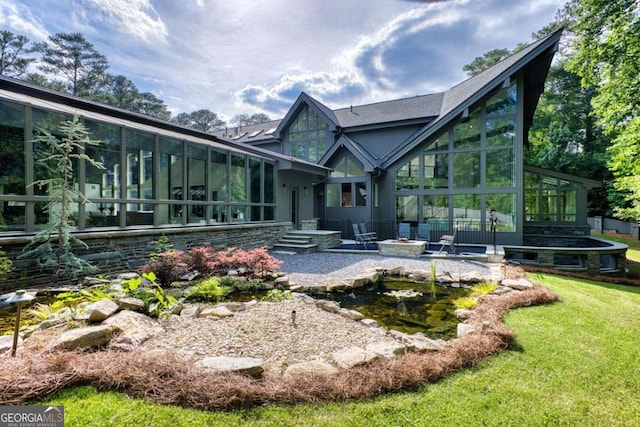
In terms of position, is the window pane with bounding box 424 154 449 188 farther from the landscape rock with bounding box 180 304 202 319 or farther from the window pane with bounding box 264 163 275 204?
the landscape rock with bounding box 180 304 202 319

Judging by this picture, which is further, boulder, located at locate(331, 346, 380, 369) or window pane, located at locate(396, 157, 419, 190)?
window pane, located at locate(396, 157, 419, 190)

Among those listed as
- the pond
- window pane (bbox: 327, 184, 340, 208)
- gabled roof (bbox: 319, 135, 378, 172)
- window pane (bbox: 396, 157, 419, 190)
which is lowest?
the pond

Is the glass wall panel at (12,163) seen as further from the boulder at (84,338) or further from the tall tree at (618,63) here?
the tall tree at (618,63)

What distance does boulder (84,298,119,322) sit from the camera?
12.1ft

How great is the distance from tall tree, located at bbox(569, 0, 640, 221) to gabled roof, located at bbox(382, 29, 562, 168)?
167cm

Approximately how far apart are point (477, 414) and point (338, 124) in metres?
15.8

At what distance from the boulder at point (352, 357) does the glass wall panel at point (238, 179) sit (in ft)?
26.4

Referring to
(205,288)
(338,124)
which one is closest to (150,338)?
(205,288)

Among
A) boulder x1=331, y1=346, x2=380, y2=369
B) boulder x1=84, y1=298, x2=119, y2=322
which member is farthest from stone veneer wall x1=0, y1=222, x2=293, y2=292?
boulder x1=331, y1=346, x2=380, y2=369

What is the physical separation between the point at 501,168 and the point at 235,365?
12.8 m

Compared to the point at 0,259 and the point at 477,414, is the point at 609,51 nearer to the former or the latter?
the point at 477,414

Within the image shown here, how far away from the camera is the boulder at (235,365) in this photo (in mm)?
2723

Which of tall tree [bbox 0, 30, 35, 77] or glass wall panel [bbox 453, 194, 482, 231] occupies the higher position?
tall tree [bbox 0, 30, 35, 77]

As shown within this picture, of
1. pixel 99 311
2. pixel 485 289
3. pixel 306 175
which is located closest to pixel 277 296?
pixel 99 311
